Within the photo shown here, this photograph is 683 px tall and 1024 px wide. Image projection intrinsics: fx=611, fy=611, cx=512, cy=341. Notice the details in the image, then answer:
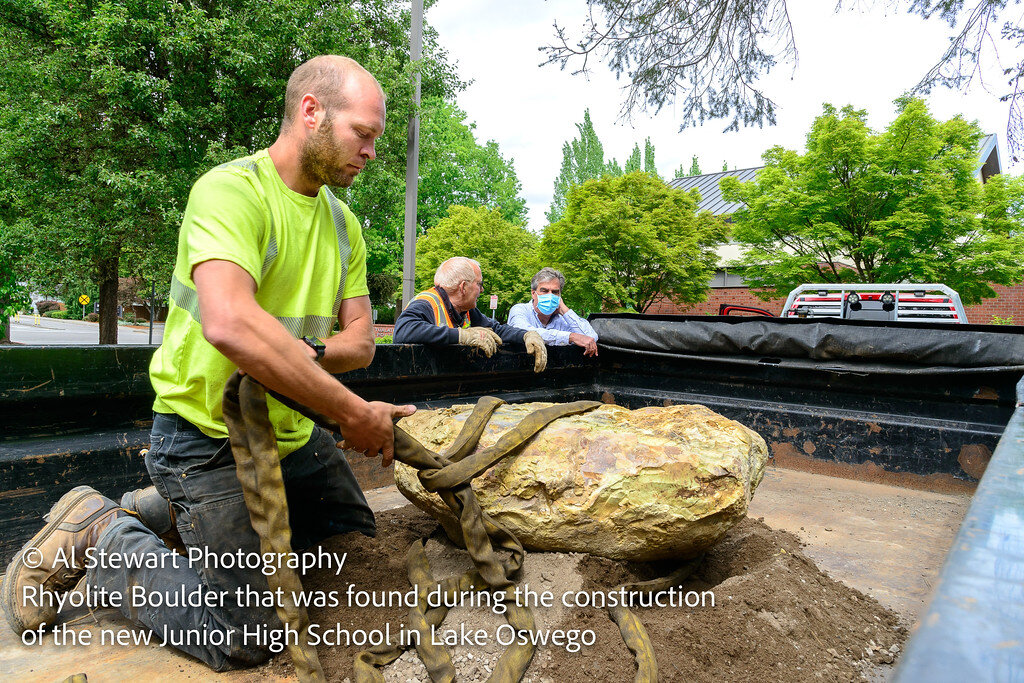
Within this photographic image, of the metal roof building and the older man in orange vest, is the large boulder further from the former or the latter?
the metal roof building

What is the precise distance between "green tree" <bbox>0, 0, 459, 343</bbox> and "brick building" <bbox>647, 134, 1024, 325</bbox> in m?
12.3

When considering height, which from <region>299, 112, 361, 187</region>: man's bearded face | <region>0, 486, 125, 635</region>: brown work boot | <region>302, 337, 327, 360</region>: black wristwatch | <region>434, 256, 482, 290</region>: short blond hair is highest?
<region>299, 112, 361, 187</region>: man's bearded face

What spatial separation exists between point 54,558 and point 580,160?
135 feet

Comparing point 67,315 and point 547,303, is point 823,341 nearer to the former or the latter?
point 547,303

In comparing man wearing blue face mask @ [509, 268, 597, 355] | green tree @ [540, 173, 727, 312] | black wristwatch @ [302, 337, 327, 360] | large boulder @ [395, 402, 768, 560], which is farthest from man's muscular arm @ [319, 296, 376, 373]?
green tree @ [540, 173, 727, 312]

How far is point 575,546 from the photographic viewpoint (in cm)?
194

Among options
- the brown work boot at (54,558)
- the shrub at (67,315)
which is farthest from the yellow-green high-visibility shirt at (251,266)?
the shrub at (67,315)

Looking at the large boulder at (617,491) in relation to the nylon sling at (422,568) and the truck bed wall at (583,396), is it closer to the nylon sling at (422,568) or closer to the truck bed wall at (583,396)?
the nylon sling at (422,568)

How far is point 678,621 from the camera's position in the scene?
68.7 inches

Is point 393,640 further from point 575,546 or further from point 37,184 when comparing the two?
point 37,184

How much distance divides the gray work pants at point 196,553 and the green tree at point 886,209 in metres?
15.6

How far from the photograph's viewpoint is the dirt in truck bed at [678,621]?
5.16 feet

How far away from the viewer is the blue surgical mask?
222 inches

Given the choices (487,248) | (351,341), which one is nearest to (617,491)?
(351,341)
